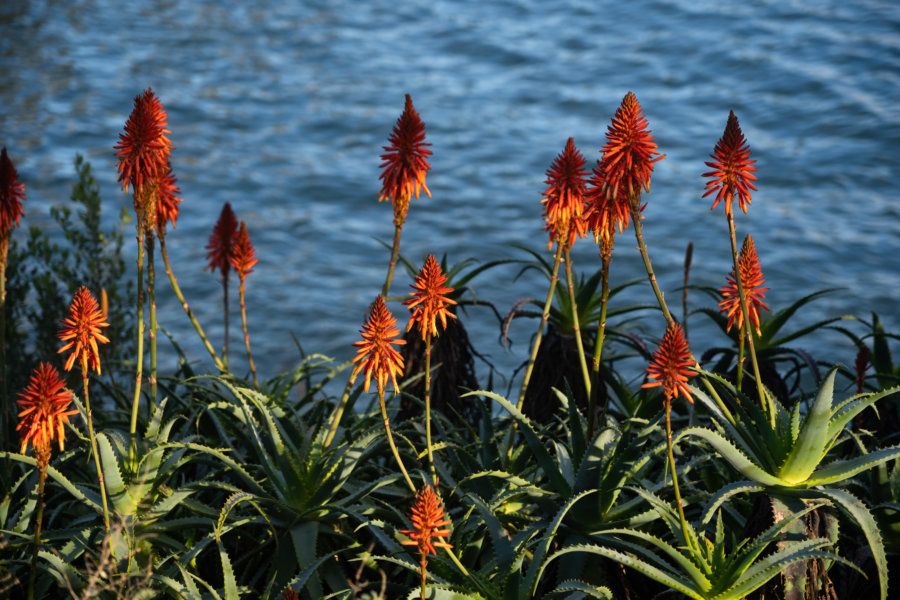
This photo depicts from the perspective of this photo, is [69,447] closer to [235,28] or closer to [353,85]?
[353,85]

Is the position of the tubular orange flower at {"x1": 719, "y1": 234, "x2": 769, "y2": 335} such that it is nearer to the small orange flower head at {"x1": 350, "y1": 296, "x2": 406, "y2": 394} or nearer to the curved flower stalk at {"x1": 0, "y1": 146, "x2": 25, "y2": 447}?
the small orange flower head at {"x1": 350, "y1": 296, "x2": 406, "y2": 394}

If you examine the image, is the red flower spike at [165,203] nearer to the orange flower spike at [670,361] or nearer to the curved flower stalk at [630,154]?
the curved flower stalk at [630,154]

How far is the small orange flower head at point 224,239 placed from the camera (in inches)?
152

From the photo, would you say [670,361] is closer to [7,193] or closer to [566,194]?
[566,194]

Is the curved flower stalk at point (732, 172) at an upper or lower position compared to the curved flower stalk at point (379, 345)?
upper

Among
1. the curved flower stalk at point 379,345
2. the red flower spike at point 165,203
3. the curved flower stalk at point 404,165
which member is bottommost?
the curved flower stalk at point 379,345

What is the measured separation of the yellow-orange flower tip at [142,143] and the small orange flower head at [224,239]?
2.62ft

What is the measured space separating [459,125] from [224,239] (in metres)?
6.56

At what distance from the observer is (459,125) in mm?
10195

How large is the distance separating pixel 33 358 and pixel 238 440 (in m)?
2.33

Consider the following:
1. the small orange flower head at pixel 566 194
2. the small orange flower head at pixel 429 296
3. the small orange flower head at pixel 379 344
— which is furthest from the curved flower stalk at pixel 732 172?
the small orange flower head at pixel 379 344

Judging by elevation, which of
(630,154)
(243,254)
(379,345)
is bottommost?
(379,345)

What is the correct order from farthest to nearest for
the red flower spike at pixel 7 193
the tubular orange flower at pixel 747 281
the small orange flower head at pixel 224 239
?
the small orange flower head at pixel 224 239
the red flower spike at pixel 7 193
the tubular orange flower at pixel 747 281

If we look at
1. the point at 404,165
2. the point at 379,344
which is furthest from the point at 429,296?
the point at 404,165
